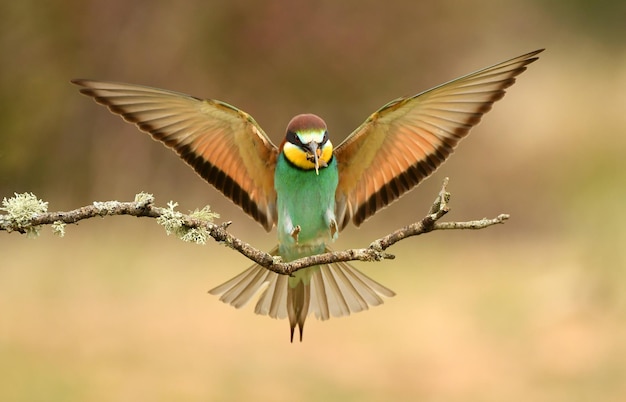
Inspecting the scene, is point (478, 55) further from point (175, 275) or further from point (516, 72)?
point (516, 72)

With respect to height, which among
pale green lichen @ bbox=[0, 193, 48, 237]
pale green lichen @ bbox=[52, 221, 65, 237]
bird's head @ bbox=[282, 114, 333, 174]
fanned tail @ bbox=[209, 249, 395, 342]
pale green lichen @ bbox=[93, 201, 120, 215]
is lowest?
pale green lichen @ bbox=[52, 221, 65, 237]

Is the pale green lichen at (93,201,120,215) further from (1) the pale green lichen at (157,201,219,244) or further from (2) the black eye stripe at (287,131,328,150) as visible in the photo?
(2) the black eye stripe at (287,131,328,150)

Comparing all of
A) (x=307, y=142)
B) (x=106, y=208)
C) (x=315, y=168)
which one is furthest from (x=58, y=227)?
(x=315, y=168)

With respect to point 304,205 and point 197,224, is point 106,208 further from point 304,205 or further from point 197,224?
point 304,205

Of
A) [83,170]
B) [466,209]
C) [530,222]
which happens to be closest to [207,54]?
[83,170]

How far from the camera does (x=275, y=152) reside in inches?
56.8

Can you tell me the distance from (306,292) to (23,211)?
24.3 inches

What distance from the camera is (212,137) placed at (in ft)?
4.42

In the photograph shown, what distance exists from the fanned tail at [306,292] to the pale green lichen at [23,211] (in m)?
0.47

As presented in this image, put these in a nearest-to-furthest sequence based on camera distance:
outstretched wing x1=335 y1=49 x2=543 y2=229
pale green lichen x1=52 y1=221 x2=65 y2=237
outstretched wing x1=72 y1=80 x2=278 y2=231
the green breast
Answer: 1. pale green lichen x1=52 y1=221 x2=65 y2=237
2. outstretched wing x1=72 y1=80 x2=278 y2=231
3. outstretched wing x1=335 y1=49 x2=543 y2=229
4. the green breast

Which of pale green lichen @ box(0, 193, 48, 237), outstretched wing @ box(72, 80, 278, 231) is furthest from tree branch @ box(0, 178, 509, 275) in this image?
outstretched wing @ box(72, 80, 278, 231)

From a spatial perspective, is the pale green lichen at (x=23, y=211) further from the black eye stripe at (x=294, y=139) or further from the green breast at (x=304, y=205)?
the green breast at (x=304, y=205)

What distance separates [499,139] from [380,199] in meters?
2.65

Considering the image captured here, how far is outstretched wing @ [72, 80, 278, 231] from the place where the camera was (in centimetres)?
117
